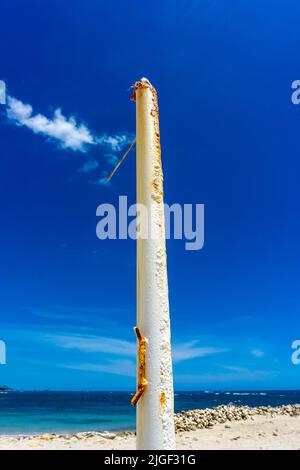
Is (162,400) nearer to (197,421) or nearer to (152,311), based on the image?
(152,311)

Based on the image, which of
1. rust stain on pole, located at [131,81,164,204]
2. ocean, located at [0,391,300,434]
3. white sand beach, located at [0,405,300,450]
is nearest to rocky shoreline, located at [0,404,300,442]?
white sand beach, located at [0,405,300,450]

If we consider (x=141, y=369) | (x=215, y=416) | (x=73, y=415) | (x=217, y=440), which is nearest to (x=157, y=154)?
(x=141, y=369)

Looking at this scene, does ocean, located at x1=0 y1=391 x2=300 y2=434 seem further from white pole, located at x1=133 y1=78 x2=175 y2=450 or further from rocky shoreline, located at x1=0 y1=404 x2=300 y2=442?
white pole, located at x1=133 y1=78 x2=175 y2=450

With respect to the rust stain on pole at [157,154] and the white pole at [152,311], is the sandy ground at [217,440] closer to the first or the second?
the white pole at [152,311]

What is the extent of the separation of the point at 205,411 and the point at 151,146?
17.4m

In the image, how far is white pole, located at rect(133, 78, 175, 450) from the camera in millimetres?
3064

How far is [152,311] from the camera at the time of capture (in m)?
3.17

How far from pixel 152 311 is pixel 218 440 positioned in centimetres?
1082

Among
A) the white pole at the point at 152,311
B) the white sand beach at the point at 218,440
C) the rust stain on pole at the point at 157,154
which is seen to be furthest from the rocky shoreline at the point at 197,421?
the rust stain on pole at the point at 157,154

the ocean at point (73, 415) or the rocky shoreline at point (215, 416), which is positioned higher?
→ the rocky shoreline at point (215, 416)

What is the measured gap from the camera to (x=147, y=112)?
11.8 ft

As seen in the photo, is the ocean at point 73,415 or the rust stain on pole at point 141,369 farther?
the ocean at point 73,415

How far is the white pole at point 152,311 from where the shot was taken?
306 centimetres

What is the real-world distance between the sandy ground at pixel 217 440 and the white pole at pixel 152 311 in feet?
29.8
